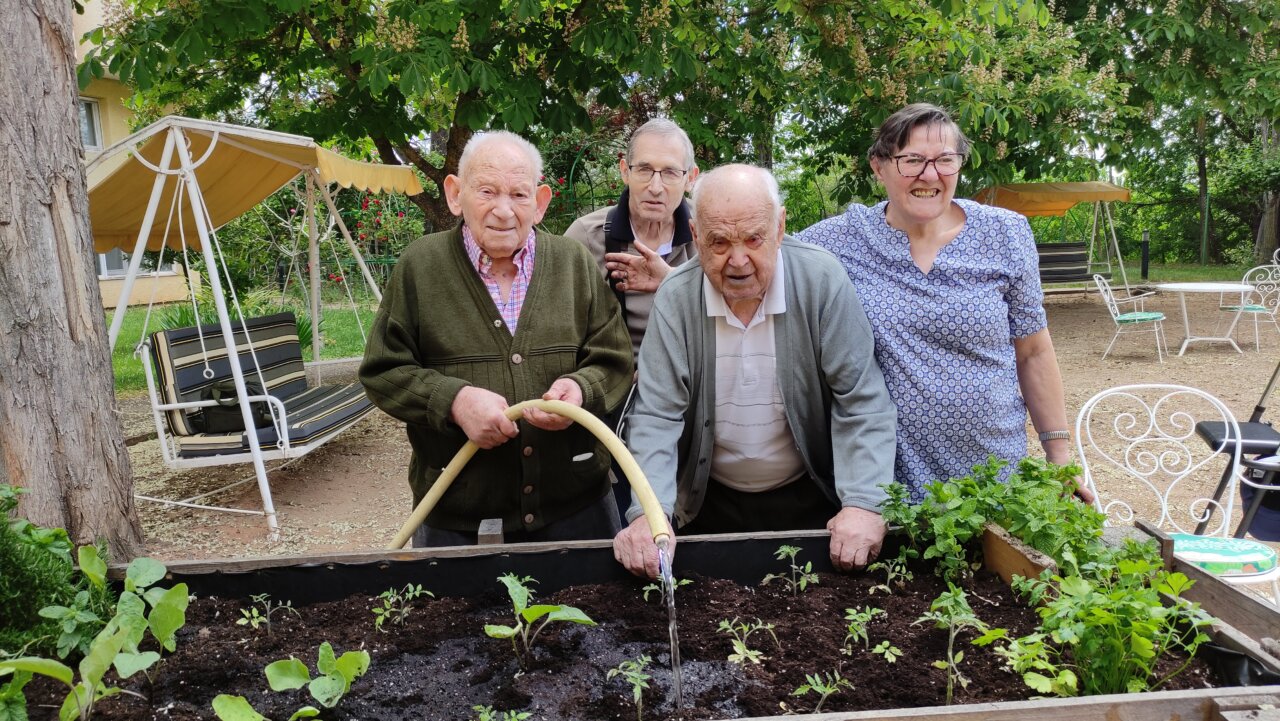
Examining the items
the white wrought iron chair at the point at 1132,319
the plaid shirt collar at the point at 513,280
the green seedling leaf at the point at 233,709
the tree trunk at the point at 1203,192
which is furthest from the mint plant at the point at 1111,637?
the tree trunk at the point at 1203,192

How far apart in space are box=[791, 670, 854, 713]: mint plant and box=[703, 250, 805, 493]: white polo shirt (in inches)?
24.6

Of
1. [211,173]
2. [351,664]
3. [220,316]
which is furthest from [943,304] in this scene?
[211,173]

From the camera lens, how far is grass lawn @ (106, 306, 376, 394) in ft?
30.7

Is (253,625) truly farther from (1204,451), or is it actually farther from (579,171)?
(579,171)

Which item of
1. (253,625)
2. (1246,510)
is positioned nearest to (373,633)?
(253,625)

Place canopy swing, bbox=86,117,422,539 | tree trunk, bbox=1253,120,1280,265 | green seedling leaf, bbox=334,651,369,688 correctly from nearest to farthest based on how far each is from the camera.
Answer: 1. green seedling leaf, bbox=334,651,369,688
2. canopy swing, bbox=86,117,422,539
3. tree trunk, bbox=1253,120,1280,265

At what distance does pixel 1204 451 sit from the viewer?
5.88 meters

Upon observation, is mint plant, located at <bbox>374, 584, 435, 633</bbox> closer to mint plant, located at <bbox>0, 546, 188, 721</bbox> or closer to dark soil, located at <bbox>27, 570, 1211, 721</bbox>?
dark soil, located at <bbox>27, 570, 1211, 721</bbox>

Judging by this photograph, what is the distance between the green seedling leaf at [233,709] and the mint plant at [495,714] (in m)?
0.32

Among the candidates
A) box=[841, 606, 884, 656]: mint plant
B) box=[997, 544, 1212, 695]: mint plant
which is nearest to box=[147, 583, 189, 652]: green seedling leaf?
box=[841, 606, 884, 656]: mint plant

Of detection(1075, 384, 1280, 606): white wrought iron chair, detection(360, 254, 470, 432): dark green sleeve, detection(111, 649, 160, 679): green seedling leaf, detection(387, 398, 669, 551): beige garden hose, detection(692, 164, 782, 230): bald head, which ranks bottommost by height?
detection(1075, 384, 1280, 606): white wrought iron chair

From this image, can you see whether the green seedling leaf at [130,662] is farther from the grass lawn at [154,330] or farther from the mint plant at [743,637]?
the grass lawn at [154,330]

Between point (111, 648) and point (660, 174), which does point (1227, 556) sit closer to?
point (660, 174)

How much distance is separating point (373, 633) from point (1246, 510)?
2646 mm
